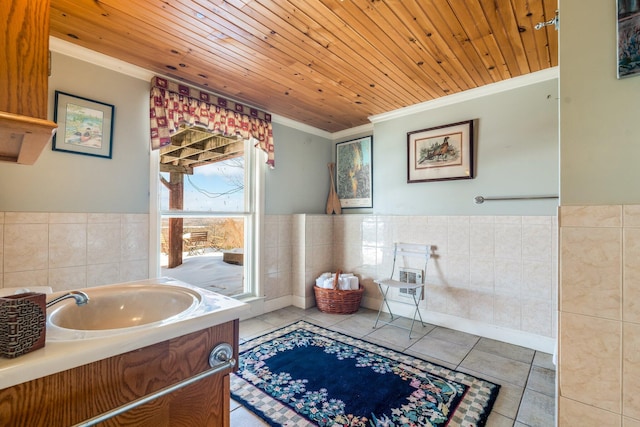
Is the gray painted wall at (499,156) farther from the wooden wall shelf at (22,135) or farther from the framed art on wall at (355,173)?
the wooden wall shelf at (22,135)

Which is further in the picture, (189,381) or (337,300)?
(337,300)

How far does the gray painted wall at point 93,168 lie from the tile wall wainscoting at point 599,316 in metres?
2.62

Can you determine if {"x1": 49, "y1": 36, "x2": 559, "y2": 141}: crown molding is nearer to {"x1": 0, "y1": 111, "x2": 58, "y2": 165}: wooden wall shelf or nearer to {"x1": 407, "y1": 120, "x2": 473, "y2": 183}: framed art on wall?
{"x1": 407, "y1": 120, "x2": 473, "y2": 183}: framed art on wall

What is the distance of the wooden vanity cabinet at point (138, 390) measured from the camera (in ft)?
2.04

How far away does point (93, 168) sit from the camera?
2.05 meters

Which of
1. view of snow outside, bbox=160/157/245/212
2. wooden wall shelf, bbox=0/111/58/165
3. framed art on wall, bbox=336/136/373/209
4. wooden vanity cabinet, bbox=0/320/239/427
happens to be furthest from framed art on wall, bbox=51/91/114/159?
framed art on wall, bbox=336/136/373/209

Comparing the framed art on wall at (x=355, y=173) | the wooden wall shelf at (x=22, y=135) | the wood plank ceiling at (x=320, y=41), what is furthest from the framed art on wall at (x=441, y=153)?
the wooden wall shelf at (x=22, y=135)

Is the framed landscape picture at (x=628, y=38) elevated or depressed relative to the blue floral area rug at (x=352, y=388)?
elevated

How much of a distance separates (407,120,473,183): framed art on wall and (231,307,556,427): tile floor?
1507 millimetres

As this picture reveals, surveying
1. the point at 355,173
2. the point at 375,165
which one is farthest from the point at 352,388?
the point at 355,173

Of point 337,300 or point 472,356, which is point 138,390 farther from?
point 337,300

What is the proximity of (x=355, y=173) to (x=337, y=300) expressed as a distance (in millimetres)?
1588

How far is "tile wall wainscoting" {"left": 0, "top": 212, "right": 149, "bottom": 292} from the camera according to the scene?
69.1 inches

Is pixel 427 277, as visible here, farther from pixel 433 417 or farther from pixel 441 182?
pixel 433 417
